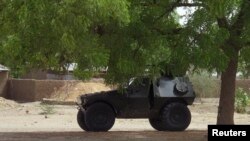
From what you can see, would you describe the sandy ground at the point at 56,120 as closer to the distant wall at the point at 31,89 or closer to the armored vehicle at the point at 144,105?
the armored vehicle at the point at 144,105

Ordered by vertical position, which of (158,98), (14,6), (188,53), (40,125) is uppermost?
(14,6)

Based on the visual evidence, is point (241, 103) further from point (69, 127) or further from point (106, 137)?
point (106, 137)

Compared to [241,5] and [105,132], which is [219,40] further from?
[105,132]

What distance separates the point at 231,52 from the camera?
43.1 feet

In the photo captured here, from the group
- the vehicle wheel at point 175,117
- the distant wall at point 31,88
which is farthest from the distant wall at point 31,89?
the vehicle wheel at point 175,117

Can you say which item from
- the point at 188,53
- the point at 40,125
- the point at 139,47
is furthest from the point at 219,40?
the point at 40,125

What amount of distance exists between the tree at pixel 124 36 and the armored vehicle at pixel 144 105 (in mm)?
3632

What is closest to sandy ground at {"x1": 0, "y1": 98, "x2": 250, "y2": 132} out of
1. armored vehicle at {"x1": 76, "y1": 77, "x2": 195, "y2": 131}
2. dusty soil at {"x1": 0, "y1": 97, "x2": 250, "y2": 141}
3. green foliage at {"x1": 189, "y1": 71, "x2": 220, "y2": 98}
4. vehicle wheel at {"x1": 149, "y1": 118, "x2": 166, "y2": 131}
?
dusty soil at {"x1": 0, "y1": 97, "x2": 250, "y2": 141}

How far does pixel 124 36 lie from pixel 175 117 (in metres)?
6.89

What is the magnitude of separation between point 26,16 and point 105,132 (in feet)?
27.4

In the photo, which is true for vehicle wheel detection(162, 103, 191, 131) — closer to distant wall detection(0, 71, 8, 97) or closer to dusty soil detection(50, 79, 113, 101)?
dusty soil detection(50, 79, 113, 101)

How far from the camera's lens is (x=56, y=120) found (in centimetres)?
2475

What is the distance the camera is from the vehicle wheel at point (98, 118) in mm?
17969

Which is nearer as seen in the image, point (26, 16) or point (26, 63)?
point (26, 16)
